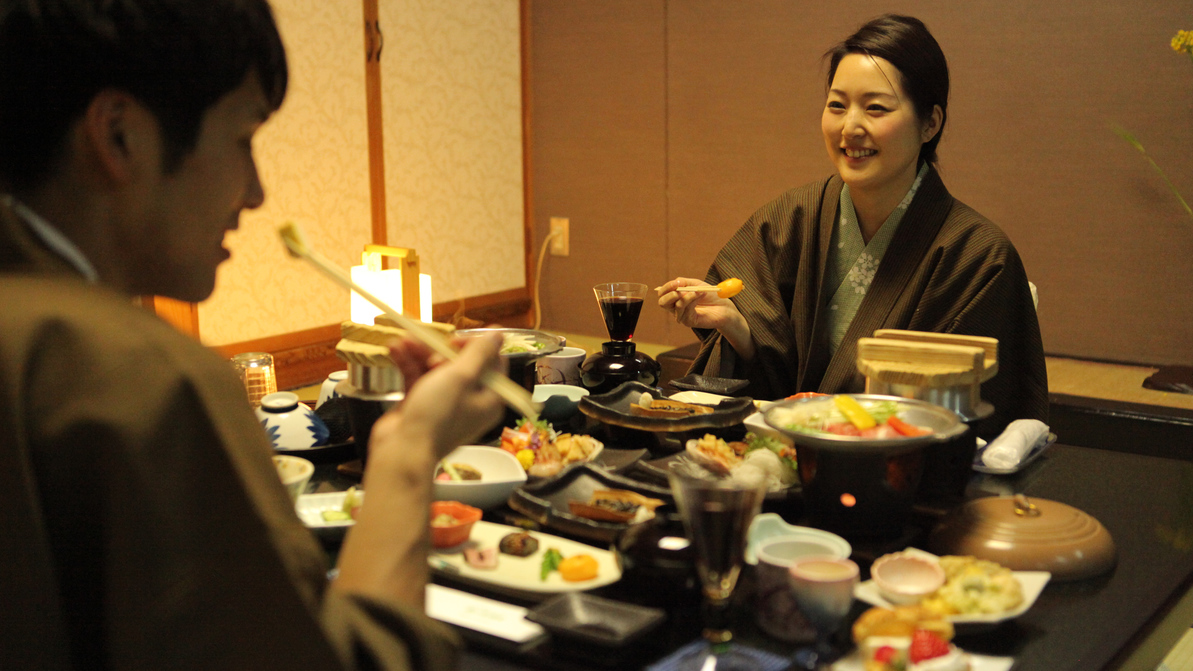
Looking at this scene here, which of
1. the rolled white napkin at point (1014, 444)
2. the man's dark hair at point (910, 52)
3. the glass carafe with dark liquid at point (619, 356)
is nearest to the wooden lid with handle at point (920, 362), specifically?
the rolled white napkin at point (1014, 444)

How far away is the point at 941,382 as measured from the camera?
4.90 feet

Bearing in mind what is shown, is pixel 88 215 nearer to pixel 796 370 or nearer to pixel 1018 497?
pixel 1018 497

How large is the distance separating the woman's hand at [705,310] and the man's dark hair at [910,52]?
0.62 meters

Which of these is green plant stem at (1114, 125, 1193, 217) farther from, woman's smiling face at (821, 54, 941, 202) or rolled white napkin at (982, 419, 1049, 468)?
rolled white napkin at (982, 419, 1049, 468)

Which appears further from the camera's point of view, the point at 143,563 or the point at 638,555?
the point at 638,555

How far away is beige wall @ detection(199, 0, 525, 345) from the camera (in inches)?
165

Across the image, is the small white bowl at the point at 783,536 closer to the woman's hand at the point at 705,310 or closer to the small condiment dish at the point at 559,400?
the small condiment dish at the point at 559,400

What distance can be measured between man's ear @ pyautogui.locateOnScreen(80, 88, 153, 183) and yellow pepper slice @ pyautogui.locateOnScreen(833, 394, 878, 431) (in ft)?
3.16

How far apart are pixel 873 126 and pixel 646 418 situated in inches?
39.2

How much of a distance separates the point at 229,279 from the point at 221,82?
137 inches

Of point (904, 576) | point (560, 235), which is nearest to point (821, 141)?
point (560, 235)

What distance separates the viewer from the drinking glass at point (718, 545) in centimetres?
101

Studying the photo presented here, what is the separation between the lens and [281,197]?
423 centimetres

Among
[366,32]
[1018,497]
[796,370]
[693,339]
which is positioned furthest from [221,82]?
[693,339]
